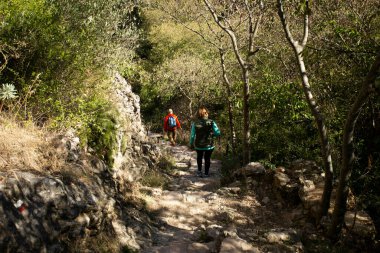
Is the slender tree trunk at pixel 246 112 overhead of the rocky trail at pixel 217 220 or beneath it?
overhead

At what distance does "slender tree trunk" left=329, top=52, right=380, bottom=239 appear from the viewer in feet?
13.9

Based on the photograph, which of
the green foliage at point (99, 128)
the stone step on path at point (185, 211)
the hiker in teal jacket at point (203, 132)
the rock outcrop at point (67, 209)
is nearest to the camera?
the rock outcrop at point (67, 209)

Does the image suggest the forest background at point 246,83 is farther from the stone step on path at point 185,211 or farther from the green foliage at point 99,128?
the stone step on path at point 185,211

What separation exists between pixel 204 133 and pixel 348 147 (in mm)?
4746

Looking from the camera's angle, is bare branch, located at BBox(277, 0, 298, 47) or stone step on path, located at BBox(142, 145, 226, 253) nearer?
stone step on path, located at BBox(142, 145, 226, 253)

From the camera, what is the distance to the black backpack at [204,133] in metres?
9.27

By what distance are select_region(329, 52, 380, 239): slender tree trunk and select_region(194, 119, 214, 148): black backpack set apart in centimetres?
433

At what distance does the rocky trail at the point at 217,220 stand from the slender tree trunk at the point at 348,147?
0.78 metres

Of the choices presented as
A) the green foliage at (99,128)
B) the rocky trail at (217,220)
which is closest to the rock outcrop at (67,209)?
the green foliage at (99,128)

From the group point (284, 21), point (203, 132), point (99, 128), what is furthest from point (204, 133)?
point (284, 21)

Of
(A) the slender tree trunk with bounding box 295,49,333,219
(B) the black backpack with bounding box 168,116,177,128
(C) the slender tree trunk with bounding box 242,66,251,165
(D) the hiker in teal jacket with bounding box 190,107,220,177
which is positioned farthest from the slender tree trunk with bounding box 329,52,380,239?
(B) the black backpack with bounding box 168,116,177,128

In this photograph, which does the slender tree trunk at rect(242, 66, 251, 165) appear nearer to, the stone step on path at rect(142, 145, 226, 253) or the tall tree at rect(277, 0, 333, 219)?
the stone step on path at rect(142, 145, 226, 253)

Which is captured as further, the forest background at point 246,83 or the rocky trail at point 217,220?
the forest background at point 246,83

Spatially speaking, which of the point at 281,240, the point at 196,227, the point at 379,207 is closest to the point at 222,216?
the point at 196,227
